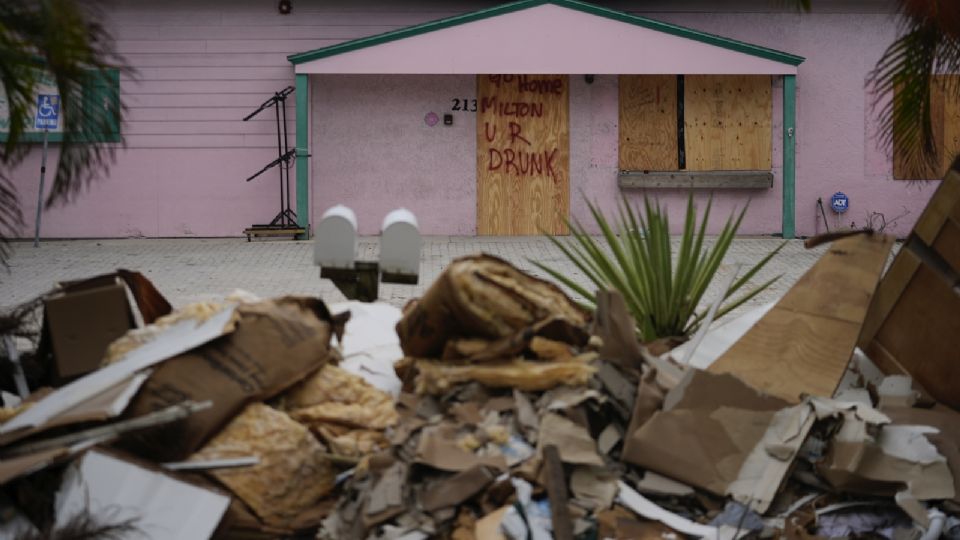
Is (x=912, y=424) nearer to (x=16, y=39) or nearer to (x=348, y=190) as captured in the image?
(x=16, y=39)

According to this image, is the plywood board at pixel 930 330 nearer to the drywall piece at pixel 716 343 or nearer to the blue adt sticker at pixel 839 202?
the drywall piece at pixel 716 343

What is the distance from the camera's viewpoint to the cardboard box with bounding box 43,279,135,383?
4.73 meters

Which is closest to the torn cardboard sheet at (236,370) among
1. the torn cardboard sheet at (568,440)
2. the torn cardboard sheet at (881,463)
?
the torn cardboard sheet at (568,440)

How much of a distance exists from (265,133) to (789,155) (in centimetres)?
837

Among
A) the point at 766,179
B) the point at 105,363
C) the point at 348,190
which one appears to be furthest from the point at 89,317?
the point at 766,179

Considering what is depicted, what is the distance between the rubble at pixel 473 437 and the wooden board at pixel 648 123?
41.3 ft

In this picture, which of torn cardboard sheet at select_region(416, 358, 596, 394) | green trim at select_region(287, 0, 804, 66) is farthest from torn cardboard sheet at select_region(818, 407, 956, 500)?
green trim at select_region(287, 0, 804, 66)

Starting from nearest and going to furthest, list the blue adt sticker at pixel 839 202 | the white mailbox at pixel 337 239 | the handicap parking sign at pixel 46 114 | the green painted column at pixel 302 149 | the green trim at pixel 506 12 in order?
the white mailbox at pixel 337 239
the green trim at pixel 506 12
the green painted column at pixel 302 149
the handicap parking sign at pixel 46 114
the blue adt sticker at pixel 839 202

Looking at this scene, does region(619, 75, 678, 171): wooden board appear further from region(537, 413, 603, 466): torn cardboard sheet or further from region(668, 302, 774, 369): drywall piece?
region(537, 413, 603, 466): torn cardboard sheet

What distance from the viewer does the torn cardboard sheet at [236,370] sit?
3.78 m

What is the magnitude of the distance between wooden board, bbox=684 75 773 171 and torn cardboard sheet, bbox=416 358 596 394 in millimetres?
13216

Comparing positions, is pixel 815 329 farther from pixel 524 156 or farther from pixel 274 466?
pixel 524 156

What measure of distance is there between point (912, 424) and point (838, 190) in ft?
46.1

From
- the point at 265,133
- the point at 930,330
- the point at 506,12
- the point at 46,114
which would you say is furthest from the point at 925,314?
Result: the point at 46,114
